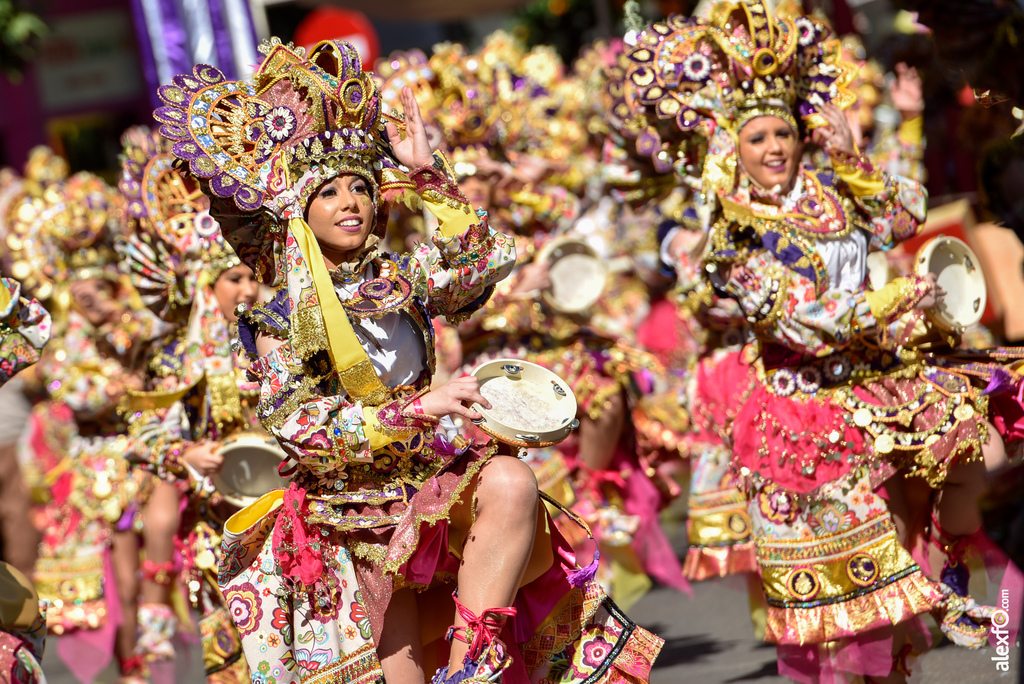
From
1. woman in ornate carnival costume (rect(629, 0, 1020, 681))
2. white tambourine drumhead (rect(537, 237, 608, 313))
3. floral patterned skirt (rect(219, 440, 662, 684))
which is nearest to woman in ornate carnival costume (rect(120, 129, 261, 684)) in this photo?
floral patterned skirt (rect(219, 440, 662, 684))

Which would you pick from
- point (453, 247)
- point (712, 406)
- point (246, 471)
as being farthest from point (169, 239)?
point (712, 406)

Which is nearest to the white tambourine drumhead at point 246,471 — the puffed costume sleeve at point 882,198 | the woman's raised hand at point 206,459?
the woman's raised hand at point 206,459

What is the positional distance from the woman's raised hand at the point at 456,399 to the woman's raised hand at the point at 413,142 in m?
0.75

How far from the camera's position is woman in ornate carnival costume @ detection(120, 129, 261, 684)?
5.50 meters

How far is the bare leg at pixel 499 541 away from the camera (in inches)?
144

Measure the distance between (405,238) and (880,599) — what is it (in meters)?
3.98

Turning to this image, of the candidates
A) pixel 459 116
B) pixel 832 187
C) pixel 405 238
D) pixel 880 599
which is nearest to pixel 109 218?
pixel 405 238

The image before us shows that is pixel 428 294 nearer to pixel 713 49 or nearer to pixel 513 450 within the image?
pixel 513 450

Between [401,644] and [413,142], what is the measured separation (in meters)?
1.54

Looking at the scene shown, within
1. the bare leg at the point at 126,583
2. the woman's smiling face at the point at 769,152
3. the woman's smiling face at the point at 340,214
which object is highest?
the woman's smiling face at the point at 340,214

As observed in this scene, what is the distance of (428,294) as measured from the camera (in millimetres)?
4039

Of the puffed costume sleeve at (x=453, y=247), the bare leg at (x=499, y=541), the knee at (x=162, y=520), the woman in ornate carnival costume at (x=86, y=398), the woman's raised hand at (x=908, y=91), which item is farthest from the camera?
the woman's raised hand at (x=908, y=91)

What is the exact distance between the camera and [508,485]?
145 inches

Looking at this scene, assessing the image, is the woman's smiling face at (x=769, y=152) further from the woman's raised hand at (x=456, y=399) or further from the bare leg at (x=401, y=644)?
the bare leg at (x=401, y=644)
